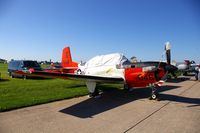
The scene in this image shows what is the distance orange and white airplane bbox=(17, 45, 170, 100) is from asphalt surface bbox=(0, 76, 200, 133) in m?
1.29

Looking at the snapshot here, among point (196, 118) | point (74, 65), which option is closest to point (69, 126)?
point (196, 118)

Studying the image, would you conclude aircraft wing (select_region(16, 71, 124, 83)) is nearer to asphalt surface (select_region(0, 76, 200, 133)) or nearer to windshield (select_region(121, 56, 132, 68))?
windshield (select_region(121, 56, 132, 68))

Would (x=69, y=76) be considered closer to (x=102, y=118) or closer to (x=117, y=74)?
(x=102, y=118)

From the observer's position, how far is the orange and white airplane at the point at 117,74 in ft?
27.7

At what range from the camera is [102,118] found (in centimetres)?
622

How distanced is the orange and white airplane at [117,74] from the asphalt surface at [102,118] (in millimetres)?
1285

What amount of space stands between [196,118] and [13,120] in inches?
237

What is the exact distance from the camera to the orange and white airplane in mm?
Answer: 8439

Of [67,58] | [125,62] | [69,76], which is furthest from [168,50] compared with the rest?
[67,58]

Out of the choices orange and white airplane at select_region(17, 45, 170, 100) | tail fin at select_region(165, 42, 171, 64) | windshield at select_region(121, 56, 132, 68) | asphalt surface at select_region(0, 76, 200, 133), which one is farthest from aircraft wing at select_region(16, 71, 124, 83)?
tail fin at select_region(165, 42, 171, 64)

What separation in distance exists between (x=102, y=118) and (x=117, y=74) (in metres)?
4.27

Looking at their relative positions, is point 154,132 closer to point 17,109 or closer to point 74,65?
point 17,109

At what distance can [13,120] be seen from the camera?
583cm

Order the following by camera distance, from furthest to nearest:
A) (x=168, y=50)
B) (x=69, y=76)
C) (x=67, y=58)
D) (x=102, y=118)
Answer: (x=67, y=58)
(x=168, y=50)
(x=69, y=76)
(x=102, y=118)
